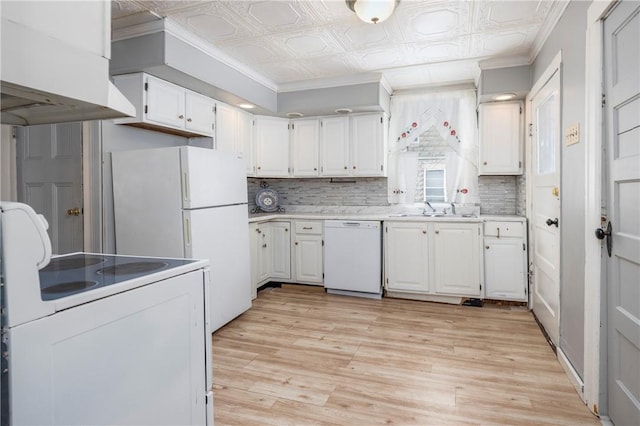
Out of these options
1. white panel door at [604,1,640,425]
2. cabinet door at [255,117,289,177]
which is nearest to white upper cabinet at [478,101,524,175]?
white panel door at [604,1,640,425]

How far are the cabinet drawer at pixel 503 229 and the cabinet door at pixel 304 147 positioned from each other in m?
2.00

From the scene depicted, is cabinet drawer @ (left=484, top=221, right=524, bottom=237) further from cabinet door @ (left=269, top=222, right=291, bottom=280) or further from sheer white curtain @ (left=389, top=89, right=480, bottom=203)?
cabinet door @ (left=269, top=222, right=291, bottom=280)

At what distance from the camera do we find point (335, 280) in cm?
421

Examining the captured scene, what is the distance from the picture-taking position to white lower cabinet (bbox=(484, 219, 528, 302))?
3.64 meters

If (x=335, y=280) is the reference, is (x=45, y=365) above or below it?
above

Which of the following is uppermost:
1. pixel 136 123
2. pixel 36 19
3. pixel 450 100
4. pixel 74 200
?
pixel 450 100

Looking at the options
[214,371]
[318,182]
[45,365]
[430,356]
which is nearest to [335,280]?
[318,182]

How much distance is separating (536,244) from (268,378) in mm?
2553

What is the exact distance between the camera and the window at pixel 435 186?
14.6ft

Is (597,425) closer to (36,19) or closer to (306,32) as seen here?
(36,19)

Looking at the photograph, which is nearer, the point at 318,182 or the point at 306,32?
the point at 306,32

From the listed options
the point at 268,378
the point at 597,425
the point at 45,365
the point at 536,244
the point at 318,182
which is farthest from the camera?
the point at 318,182

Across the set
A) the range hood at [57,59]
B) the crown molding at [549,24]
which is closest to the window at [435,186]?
the crown molding at [549,24]

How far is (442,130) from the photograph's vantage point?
14.4 feet
